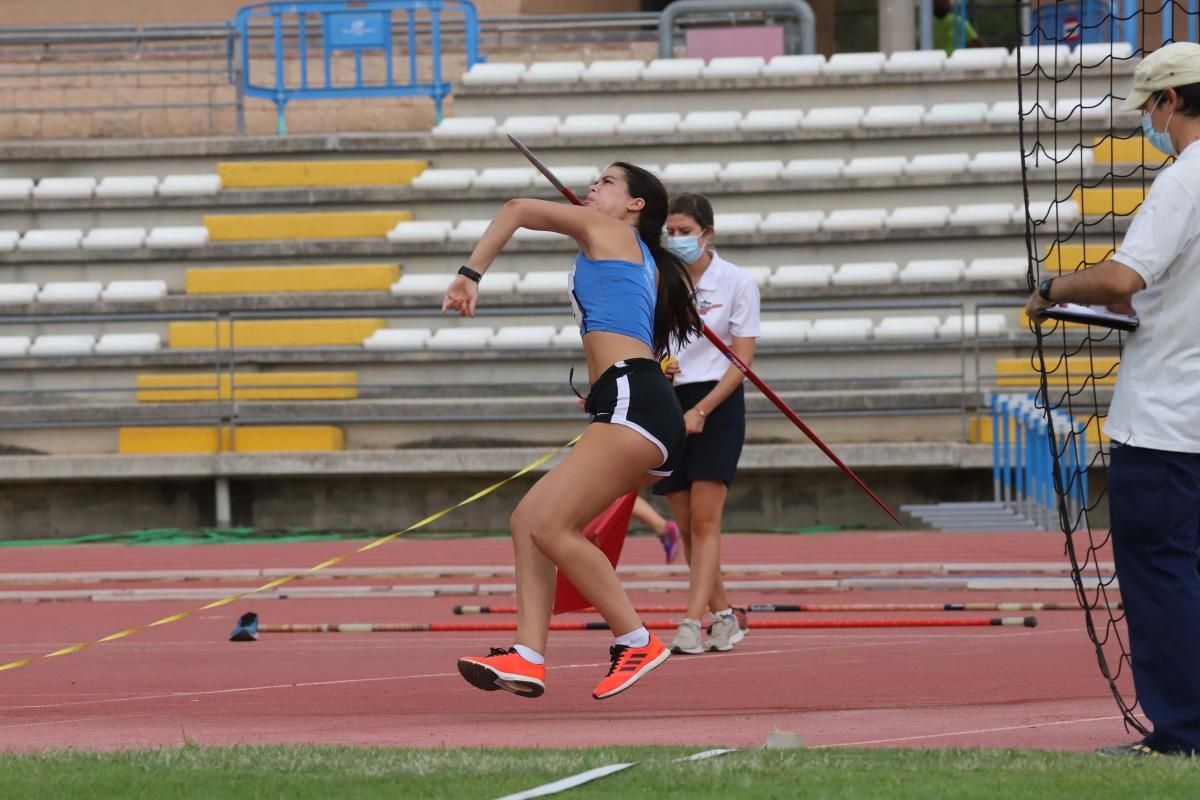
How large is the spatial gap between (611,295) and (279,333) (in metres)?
12.5

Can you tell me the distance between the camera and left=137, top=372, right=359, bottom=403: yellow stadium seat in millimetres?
17359

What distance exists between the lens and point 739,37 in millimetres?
22484

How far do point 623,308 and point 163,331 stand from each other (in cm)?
1360

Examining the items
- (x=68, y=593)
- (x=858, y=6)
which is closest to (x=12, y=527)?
(x=68, y=593)

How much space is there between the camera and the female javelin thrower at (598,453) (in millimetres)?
5930

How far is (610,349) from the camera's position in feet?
20.0

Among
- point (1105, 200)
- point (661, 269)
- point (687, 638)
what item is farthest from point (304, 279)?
point (661, 269)

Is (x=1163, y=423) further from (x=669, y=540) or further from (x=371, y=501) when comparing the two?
(x=371, y=501)

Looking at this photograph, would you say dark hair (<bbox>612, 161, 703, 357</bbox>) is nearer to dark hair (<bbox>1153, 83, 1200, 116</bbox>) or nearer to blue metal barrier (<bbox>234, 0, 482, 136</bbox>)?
dark hair (<bbox>1153, 83, 1200, 116</bbox>)

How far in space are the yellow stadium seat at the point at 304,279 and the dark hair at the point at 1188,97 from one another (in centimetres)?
1434

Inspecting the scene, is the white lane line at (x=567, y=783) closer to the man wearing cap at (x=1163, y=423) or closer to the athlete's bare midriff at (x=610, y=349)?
the man wearing cap at (x=1163, y=423)

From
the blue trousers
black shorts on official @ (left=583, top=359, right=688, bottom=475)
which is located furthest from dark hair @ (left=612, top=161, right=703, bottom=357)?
the blue trousers

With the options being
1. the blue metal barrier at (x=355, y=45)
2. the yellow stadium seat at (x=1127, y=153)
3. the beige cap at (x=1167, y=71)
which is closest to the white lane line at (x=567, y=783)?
the beige cap at (x=1167, y=71)

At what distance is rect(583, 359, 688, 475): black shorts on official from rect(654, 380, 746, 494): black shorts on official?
2.00 m
